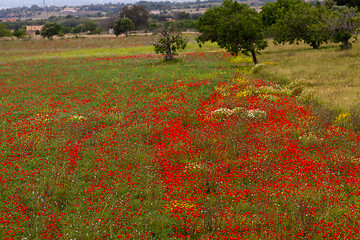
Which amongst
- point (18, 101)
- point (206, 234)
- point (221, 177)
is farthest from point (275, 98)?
point (18, 101)

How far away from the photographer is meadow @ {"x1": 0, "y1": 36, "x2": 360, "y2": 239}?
6.72 meters

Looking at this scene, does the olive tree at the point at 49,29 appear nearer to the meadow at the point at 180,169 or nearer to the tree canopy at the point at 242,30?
the tree canopy at the point at 242,30

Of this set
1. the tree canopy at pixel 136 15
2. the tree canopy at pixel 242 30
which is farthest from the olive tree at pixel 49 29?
the tree canopy at pixel 242 30

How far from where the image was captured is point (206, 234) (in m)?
6.50

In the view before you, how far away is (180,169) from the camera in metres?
9.55

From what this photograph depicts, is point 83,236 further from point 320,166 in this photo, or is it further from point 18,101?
point 18,101

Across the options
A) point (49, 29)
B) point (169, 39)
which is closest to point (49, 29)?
point (49, 29)

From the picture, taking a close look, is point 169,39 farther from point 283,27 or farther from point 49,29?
point 49,29

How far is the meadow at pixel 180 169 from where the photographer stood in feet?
22.0

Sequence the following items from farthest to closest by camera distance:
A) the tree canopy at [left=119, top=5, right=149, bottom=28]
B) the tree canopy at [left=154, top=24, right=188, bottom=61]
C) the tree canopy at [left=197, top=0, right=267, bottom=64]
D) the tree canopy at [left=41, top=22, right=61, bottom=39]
Result: the tree canopy at [left=119, top=5, right=149, bottom=28] → the tree canopy at [left=41, top=22, right=61, bottom=39] → the tree canopy at [left=154, top=24, right=188, bottom=61] → the tree canopy at [left=197, top=0, right=267, bottom=64]

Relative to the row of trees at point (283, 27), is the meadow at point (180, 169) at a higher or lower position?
lower

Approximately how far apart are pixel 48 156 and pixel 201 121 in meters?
6.79

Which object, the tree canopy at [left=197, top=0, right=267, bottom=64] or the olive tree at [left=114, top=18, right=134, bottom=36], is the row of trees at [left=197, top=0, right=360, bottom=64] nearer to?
the tree canopy at [left=197, top=0, right=267, bottom=64]

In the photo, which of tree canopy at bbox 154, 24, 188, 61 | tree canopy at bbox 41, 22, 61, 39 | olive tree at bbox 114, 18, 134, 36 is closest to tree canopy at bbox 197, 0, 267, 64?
tree canopy at bbox 154, 24, 188, 61
